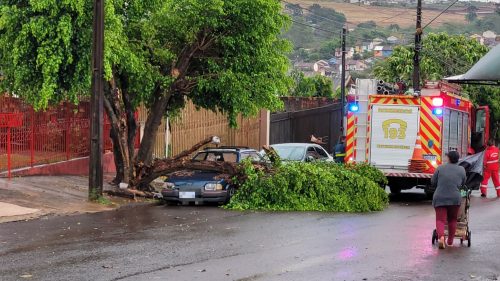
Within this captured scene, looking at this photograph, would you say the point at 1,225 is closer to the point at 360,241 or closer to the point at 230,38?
the point at 360,241

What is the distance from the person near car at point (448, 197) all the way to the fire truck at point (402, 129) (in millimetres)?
8501

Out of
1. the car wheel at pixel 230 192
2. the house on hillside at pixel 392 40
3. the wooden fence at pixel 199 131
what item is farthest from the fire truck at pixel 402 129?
the house on hillside at pixel 392 40

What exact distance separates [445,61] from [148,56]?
93.3 ft

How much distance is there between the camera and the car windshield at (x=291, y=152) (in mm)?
23420

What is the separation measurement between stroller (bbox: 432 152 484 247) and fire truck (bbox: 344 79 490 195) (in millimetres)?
7253

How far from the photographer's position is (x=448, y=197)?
41.2 feet

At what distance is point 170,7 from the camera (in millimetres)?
20062

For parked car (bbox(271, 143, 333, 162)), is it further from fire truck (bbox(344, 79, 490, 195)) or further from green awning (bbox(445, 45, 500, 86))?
green awning (bbox(445, 45, 500, 86))

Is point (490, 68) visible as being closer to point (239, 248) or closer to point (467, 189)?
point (239, 248)

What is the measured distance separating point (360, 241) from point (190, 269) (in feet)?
12.8

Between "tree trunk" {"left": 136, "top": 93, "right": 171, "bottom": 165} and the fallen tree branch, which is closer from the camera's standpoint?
the fallen tree branch

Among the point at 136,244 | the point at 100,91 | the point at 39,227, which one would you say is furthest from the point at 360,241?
the point at 100,91

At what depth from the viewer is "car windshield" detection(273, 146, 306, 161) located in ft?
76.8

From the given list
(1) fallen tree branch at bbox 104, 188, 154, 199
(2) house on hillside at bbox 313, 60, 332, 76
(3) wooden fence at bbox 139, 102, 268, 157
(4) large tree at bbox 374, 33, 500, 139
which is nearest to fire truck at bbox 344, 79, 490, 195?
(1) fallen tree branch at bbox 104, 188, 154, 199
